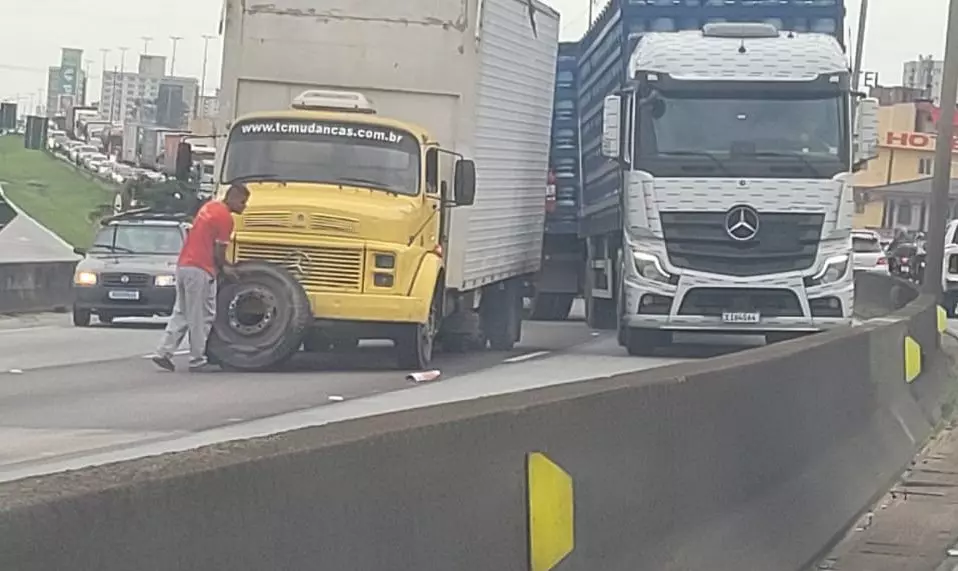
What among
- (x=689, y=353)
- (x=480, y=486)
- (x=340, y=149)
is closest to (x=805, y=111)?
(x=689, y=353)

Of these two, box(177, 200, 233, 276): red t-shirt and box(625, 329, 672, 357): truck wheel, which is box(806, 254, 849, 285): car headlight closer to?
box(625, 329, 672, 357): truck wheel

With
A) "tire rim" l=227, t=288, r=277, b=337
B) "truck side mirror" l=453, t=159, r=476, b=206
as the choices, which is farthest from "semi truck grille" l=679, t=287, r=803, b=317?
"tire rim" l=227, t=288, r=277, b=337

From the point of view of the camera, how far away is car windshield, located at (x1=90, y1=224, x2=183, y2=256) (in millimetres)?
27375

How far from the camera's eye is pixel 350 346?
67.6ft

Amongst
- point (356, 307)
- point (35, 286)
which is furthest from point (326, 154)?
point (35, 286)

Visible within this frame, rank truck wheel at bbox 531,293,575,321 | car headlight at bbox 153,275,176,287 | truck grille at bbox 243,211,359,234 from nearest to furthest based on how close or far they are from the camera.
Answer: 1. truck grille at bbox 243,211,359,234
2. car headlight at bbox 153,275,176,287
3. truck wheel at bbox 531,293,575,321

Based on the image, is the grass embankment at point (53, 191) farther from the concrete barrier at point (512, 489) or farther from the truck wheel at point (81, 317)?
the concrete barrier at point (512, 489)

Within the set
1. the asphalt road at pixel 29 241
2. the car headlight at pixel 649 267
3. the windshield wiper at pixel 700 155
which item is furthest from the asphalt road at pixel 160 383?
the asphalt road at pixel 29 241

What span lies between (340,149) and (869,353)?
7265 mm

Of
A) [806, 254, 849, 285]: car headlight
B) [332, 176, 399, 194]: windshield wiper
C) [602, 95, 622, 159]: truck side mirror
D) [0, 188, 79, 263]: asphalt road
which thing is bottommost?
[0, 188, 79, 263]: asphalt road

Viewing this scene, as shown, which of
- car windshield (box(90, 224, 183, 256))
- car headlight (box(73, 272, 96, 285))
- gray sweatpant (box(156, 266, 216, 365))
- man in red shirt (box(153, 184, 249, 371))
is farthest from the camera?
car windshield (box(90, 224, 183, 256))

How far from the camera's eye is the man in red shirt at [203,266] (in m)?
16.4

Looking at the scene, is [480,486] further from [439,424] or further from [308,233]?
[308,233]

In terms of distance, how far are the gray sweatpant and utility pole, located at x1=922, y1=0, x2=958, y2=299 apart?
424 inches
